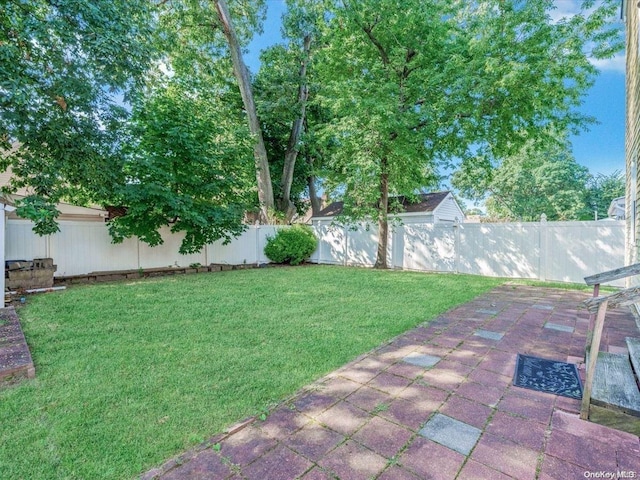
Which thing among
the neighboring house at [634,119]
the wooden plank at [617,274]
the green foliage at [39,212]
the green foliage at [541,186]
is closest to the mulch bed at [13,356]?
the green foliage at [39,212]

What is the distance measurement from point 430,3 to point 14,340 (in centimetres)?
1032

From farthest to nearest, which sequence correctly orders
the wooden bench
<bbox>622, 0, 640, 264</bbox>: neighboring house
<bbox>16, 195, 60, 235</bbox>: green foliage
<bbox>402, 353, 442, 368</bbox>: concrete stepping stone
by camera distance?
<bbox>16, 195, 60, 235</bbox>: green foliage < <bbox>622, 0, 640, 264</bbox>: neighboring house < <bbox>402, 353, 442, 368</bbox>: concrete stepping stone < the wooden bench

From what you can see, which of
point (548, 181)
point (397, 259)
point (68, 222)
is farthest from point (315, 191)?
point (548, 181)

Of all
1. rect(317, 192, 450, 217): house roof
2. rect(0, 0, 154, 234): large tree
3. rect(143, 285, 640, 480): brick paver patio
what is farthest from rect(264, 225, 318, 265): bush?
rect(143, 285, 640, 480): brick paver patio

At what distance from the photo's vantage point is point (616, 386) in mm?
2180

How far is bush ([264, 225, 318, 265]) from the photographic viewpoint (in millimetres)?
10656

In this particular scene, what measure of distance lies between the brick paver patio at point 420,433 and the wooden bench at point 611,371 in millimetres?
157

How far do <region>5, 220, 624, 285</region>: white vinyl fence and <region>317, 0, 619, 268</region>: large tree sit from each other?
121 cm

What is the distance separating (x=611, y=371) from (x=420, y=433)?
5.70 ft

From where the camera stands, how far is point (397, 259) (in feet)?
33.6

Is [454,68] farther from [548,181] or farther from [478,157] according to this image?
[548,181]

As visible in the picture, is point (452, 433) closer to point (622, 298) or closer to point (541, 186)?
point (622, 298)

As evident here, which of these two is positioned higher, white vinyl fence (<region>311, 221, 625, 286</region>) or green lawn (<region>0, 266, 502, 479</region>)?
white vinyl fence (<region>311, 221, 625, 286</region>)

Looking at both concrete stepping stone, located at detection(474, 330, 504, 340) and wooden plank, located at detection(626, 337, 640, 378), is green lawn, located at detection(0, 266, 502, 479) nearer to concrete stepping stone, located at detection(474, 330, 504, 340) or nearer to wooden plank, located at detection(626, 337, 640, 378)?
concrete stepping stone, located at detection(474, 330, 504, 340)
